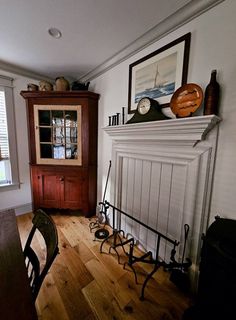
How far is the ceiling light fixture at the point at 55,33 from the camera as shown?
1.49 metres

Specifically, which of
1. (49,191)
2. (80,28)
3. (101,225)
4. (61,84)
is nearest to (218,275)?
(101,225)

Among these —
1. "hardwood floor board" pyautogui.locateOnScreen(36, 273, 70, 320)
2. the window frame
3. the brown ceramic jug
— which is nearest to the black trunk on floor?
"hardwood floor board" pyautogui.locateOnScreen(36, 273, 70, 320)

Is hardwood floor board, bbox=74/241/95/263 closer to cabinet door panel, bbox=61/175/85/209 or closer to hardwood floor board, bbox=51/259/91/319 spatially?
hardwood floor board, bbox=51/259/91/319

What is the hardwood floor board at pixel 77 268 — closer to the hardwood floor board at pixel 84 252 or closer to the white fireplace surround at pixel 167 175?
the hardwood floor board at pixel 84 252

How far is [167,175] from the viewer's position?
1476 millimetres

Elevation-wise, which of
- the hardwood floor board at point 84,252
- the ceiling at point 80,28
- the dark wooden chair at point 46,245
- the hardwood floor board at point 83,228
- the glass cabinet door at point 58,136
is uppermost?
the ceiling at point 80,28

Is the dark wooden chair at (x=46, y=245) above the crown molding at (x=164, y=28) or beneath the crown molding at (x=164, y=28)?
beneath

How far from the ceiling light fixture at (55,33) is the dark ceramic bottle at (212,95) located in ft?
4.93

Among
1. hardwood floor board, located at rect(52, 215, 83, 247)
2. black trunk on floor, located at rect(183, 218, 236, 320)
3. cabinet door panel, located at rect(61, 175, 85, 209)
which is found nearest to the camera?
black trunk on floor, located at rect(183, 218, 236, 320)

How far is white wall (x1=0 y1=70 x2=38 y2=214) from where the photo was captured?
2.41m

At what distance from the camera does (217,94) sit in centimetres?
108

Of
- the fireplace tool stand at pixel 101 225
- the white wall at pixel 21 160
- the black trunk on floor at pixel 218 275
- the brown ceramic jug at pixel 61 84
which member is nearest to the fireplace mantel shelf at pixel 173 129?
the black trunk on floor at pixel 218 275

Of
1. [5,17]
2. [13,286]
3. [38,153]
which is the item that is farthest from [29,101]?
[13,286]

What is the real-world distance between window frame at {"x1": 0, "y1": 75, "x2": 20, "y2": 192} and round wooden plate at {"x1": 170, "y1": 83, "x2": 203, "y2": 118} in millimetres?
2398
